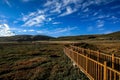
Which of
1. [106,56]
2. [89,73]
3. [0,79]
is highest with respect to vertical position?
[106,56]

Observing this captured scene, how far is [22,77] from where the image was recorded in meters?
14.3

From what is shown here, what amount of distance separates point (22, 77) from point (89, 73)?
659cm

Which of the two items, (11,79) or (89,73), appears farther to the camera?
(11,79)

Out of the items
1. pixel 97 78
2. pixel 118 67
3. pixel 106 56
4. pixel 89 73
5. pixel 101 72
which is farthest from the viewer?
pixel 106 56

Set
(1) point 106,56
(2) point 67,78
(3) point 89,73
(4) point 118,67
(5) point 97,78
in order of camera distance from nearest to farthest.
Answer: (5) point 97,78
(4) point 118,67
(3) point 89,73
(1) point 106,56
(2) point 67,78

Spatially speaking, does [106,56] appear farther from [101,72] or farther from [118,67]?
[101,72]

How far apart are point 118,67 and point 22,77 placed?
8.12 metres

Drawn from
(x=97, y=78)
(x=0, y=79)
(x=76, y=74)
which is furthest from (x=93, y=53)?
(x=0, y=79)

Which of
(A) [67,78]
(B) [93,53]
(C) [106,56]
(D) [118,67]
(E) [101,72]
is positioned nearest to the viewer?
(E) [101,72]

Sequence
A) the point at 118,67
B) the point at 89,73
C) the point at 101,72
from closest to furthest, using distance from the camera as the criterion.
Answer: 1. the point at 101,72
2. the point at 118,67
3. the point at 89,73

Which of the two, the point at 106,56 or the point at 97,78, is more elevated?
the point at 106,56

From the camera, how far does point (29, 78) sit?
14.0m

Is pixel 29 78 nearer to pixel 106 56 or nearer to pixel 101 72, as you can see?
pixel 106 56

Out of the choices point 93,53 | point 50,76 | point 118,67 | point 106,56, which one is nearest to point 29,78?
point 50,76
